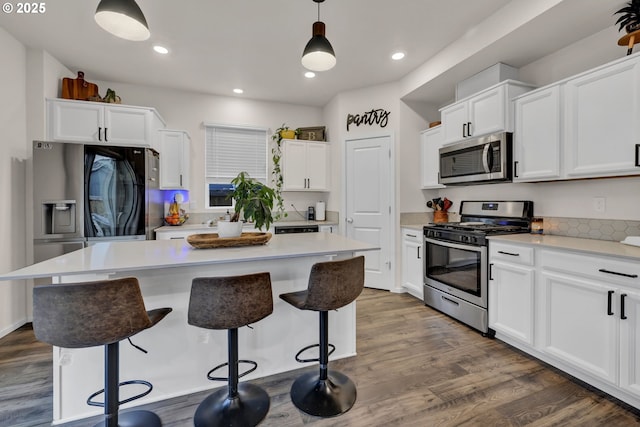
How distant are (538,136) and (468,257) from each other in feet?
4.10

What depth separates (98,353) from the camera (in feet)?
5.55

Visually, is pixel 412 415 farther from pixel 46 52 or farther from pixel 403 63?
pixel 46 52

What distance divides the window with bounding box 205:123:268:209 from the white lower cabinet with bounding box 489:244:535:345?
11.3ft

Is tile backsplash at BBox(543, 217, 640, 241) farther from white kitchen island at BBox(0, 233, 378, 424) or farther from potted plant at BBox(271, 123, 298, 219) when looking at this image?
potted plant at BBox(271, 123, 298, 219)

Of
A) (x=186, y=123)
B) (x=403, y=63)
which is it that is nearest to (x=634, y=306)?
(x=403, y=63)

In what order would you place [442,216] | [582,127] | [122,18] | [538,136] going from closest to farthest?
[122,18], [582,127], [538,136], [442,216]

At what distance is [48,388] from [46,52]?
3.33 metres

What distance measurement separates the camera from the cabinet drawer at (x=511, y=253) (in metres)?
2.28

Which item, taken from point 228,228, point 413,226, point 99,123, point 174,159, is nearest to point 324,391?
point 228,228

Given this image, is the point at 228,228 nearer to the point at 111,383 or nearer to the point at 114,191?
the point at 111,383

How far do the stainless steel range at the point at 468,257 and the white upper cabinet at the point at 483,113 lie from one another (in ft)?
2.75

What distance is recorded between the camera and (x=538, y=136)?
2.51 meters

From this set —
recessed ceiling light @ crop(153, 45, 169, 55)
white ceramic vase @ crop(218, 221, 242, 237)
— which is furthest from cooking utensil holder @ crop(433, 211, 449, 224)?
recessed ceiling light @ crop(153, 45, 169, 55)

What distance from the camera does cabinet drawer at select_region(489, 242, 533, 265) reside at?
2.28 meters
